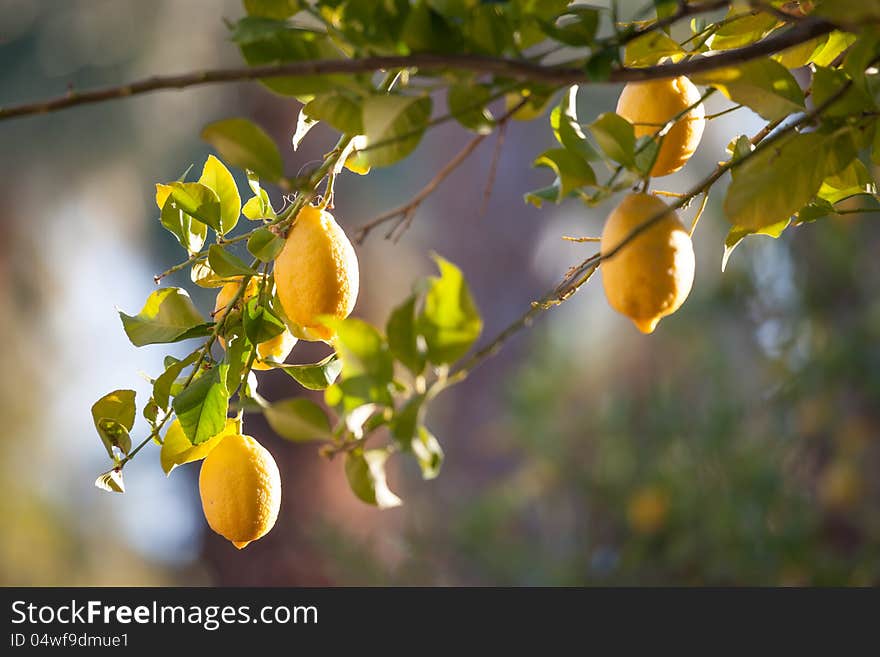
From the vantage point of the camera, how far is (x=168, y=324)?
41 cm

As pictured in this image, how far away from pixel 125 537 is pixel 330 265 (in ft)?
12.9

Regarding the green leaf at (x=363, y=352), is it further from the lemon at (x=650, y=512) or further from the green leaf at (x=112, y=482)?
the lemon at (x=650, y=512)

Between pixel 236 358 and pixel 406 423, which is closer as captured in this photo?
pixel 406 423

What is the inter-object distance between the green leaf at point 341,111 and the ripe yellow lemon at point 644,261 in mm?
95

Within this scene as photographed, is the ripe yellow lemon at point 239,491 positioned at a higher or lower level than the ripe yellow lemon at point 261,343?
lower

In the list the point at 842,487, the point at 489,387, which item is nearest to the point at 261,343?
the point at 842,487

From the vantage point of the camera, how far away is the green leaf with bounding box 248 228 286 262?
383 mm

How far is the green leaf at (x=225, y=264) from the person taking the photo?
38 centimetres

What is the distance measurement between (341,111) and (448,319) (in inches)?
3.3

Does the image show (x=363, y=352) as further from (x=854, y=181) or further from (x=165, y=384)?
(x=854, y=181)

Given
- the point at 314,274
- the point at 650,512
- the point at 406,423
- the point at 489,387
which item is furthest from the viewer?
the point at 489,387

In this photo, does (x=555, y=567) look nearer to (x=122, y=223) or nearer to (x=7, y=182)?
(x=122, y=223)

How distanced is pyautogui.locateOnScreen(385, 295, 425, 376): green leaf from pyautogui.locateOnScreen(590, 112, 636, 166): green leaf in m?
0.11

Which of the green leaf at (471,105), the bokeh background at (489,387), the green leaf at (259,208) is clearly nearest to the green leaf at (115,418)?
the green leaf at (259,208)
